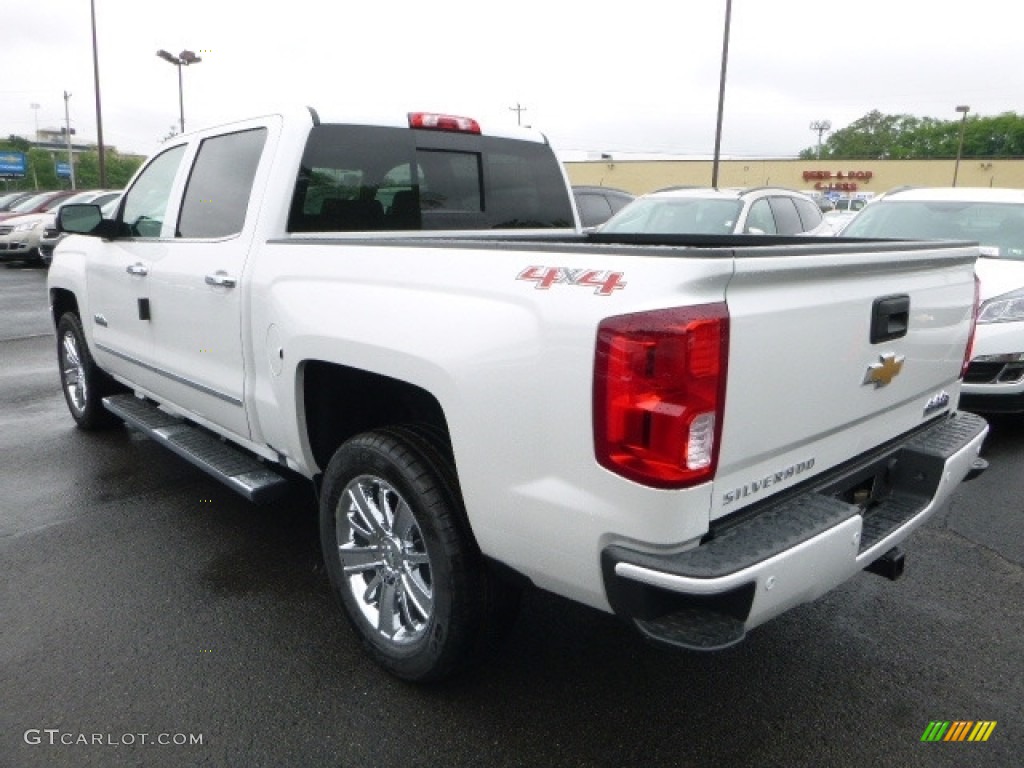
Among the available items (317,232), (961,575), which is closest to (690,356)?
(317,232)

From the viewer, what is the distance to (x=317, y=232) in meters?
3.40

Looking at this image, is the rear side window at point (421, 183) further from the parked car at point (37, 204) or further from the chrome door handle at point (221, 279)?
the parked car at point (37, 204)

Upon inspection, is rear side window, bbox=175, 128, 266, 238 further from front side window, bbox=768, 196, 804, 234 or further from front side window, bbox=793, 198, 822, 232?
front side window, bbox=793, 198, 822, 232

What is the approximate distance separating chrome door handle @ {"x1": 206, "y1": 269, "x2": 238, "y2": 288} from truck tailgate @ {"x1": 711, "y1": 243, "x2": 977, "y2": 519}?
7.12 ft

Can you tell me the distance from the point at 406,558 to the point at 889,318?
175 centimetres

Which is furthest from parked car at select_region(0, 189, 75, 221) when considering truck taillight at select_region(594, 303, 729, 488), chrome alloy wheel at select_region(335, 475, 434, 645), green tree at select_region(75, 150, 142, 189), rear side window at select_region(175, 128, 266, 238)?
green tree at select_region(75, 150, 142, 189)

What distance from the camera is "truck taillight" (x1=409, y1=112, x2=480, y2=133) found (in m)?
3.73

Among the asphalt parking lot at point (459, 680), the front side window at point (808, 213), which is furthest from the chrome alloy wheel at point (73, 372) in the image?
the front side window at point (808, 213)

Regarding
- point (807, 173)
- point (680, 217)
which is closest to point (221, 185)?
point (680, 217)

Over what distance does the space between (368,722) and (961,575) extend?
2.68m

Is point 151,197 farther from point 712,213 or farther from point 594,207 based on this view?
point 594,207

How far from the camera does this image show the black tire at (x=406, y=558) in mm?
2469

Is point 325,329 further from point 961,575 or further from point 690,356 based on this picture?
point 961,575

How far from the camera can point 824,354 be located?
225 cm
